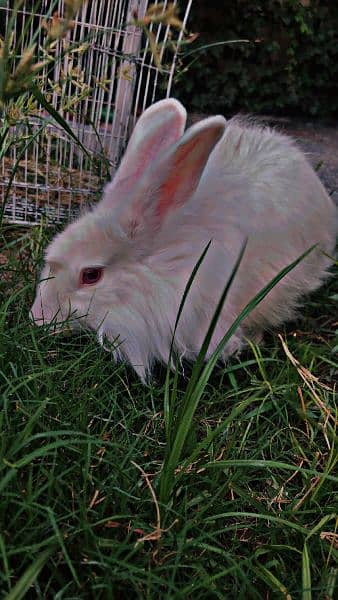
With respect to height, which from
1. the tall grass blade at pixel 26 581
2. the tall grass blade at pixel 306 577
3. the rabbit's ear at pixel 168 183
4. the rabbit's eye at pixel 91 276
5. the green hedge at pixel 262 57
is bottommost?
the tall grass blade at pixel 306 577

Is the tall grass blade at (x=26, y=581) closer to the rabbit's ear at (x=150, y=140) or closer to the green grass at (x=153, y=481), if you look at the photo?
the green grass at (x=153, y=481)

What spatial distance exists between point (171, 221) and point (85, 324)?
424 mm

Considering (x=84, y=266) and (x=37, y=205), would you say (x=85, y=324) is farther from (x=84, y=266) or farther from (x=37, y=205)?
(x=37, y=205)

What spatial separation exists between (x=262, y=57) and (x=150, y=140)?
10.4 feet

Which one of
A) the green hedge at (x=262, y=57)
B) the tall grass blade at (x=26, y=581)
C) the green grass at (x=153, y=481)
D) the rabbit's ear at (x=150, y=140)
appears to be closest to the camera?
the tall grass blade at (x=26, y=581)

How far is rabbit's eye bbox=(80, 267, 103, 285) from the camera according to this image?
2.12 metres

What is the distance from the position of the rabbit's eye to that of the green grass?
18cm

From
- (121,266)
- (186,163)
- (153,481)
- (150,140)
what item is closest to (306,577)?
(153,481)

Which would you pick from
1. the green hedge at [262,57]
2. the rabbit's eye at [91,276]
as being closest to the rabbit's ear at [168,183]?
the rabbit's eye at [91,276]

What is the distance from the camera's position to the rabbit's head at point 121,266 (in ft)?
6.91

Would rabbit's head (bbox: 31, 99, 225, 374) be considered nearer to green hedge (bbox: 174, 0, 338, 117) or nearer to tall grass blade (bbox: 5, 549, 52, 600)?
tall grass blade (bbox: 5, 549, 52, 600)

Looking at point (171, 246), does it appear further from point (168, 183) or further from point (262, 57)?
point (262, 57)

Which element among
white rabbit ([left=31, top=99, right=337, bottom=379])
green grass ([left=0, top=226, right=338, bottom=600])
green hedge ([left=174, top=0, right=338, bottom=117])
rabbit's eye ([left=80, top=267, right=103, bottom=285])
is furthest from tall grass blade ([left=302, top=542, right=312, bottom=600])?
green hedge ([left=174, top=0, right=338, bottom=117])

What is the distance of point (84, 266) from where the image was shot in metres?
2.11
